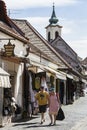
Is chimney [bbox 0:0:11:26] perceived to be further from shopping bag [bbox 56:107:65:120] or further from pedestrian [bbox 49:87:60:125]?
shopping bag [bbox 56:107:65:120]

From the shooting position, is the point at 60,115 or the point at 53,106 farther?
the point at 60,115

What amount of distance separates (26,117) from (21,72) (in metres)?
2.23

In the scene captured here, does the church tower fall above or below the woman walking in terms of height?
above

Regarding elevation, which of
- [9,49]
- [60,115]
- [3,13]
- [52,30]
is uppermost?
[52,30]

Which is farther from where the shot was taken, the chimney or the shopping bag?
the chimney

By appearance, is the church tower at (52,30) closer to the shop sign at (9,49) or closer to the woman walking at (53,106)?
the woman walking at (53,106)

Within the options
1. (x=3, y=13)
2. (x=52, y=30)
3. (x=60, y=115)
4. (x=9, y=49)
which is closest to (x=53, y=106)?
(x=60, y=115)

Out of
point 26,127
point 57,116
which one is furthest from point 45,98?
point 26,127

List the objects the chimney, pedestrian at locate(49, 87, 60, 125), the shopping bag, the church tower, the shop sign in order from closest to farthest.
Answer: the shop sign → pedestrian at locate(49, 87, 60, 125) → the shopping bag → the chimney → the church tower

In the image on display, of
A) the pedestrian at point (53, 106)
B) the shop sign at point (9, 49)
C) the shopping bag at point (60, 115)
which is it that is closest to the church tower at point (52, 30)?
the shopping bag at point (60, 115)

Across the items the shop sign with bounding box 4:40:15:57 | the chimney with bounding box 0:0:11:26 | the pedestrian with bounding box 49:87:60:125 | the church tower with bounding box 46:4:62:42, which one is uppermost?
the church tower with bounding box 46:4:62:42

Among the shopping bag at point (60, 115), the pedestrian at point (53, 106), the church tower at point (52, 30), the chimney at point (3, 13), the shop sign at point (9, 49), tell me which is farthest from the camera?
the church tower at point (52, 30)

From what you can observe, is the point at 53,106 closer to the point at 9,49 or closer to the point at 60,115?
the point at 60,115

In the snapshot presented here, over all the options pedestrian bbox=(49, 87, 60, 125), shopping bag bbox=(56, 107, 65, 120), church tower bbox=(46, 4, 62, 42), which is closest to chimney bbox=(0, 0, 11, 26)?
pedestrian bbox=(49, 87, 60, 125)
